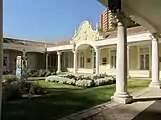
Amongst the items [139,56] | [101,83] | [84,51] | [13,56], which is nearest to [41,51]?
[13,56]

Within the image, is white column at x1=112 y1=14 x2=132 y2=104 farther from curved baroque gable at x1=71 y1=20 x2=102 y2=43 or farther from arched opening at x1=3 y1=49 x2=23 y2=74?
arched opening at x1=3 y1=49 x2=23 y2=74

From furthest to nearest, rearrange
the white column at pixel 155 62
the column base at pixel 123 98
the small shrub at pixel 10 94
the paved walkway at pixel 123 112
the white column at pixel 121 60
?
1. the white column at pixel 155 62
2. the small shrub at pixel 10 94
3. the white column at pixel 121 60
4. the column base at pixel 123 98
5. the paved walkway at pixel 123 112

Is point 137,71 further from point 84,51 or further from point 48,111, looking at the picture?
point 48,111

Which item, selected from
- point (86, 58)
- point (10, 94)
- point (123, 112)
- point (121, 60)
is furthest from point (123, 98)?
point (86, 58)

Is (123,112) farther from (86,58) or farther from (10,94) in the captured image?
(86,58)

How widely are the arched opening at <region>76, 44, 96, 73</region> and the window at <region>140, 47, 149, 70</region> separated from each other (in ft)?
20.7

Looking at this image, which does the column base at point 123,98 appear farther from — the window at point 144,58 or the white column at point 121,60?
the window at point 144,58

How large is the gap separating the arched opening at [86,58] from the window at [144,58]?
6.30m

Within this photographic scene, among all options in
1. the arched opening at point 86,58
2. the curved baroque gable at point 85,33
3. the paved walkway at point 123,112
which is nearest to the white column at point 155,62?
the paved walkway at point 123,112

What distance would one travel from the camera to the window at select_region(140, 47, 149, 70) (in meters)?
20.7

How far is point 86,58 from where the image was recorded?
2736 cm

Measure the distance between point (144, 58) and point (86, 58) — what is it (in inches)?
327

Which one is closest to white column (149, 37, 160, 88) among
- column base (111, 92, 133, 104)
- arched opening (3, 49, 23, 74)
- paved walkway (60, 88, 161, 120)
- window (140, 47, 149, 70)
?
paved walkway (60, 88, 161, 120)

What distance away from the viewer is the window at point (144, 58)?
20.7 metres
